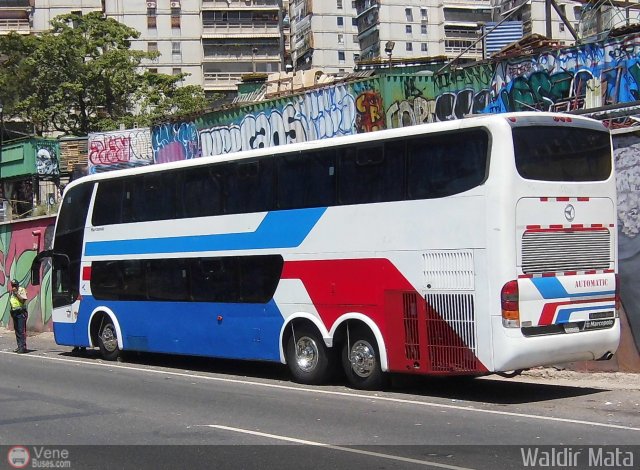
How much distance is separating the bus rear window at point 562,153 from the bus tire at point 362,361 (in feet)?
11.4

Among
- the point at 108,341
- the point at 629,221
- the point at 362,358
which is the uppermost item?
the point at 629,221

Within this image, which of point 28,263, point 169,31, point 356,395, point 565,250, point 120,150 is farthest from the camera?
point 169,31

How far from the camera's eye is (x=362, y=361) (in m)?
13.2

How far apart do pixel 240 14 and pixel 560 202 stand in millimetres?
66965

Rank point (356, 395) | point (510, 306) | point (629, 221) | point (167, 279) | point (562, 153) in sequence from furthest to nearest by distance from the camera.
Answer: point (167, 279) → point (629, 221) → point (356, 395) → point (562, 153) → point (510, 306)

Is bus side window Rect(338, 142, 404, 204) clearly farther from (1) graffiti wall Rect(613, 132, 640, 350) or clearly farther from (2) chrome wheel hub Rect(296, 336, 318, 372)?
(1) graffiti wall Rect(613, 132, 640, 350)

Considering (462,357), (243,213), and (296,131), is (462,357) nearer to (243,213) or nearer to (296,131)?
(243,213)

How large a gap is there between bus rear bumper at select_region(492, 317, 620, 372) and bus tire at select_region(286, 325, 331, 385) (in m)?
3.41

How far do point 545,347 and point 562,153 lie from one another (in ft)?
8.52

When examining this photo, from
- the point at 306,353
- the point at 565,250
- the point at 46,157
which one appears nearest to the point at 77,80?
the point at 46,157

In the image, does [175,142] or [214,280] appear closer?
[214,280]

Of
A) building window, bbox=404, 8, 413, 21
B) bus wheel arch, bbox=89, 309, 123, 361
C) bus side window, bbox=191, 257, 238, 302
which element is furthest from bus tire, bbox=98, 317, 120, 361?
building window, bbox=404, 8, 413, 21

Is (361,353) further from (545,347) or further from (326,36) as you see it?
(326,36)

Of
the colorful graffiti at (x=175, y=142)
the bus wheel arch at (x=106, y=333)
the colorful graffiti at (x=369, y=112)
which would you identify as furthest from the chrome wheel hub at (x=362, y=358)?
the colorful graffiti at (x=175, y=142)
